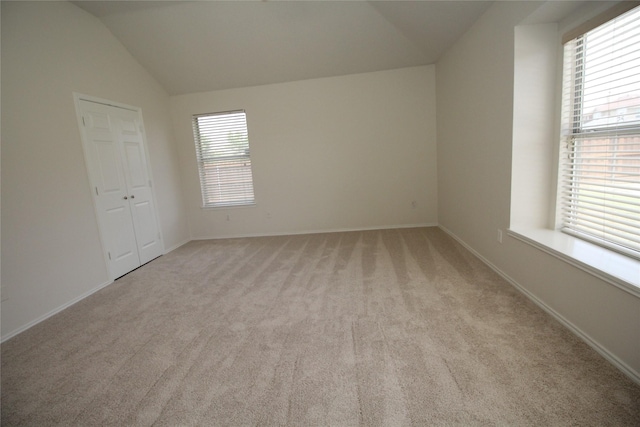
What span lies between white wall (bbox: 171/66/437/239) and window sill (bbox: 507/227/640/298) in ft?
7.95

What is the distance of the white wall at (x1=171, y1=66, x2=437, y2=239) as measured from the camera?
451 cm

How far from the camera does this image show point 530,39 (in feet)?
7.42

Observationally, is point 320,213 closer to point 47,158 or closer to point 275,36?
point 275,36

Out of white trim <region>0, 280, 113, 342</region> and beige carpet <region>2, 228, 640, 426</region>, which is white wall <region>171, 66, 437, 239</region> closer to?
beige carpet <region>2, 228, 640, 426</region>

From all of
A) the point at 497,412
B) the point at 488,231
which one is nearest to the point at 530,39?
the point at 488,231

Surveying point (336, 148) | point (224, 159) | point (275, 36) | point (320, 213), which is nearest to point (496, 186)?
point (336, 148)

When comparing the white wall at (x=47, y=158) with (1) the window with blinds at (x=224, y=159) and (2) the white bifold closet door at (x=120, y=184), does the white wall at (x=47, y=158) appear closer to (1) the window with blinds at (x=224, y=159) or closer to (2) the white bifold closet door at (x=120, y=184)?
(2) the white bifold closet door at (x=120, y=184)

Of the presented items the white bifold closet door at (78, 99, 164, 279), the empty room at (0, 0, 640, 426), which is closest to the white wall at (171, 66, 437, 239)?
the empty room at (0, 0, 640, 426)

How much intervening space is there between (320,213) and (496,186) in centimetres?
280

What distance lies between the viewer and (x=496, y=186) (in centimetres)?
274

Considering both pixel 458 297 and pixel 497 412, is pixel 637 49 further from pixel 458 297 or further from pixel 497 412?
pixel 497 412

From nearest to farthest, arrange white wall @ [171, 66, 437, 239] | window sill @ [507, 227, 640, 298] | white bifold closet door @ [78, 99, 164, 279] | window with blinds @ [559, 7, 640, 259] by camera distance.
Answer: window sill @ [507, 227, 640, 298] → window with blinds @ [559, 7, 640, 259] → white bifold closet door @ [78, 99, 164, 279] → white wall @ [171, 66, 437, 239]

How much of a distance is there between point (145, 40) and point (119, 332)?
3.72 m

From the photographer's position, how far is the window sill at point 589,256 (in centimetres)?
148
